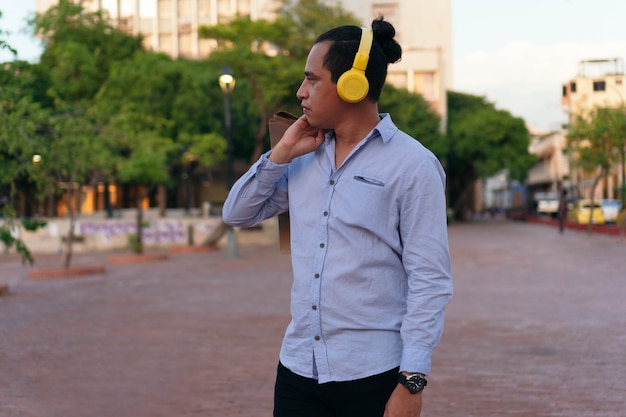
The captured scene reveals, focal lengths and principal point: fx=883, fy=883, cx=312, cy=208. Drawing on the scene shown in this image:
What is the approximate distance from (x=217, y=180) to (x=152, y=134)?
4214cm

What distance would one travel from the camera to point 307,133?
99.3 inches

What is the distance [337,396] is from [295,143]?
711mm

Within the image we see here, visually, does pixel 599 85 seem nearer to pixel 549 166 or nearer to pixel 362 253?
pixel 549 166

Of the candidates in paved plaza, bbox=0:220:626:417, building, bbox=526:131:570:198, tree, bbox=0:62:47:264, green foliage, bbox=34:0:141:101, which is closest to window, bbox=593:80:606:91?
building, bbox=526:131:570:198

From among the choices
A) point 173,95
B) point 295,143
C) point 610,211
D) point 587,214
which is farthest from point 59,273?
point 610,211

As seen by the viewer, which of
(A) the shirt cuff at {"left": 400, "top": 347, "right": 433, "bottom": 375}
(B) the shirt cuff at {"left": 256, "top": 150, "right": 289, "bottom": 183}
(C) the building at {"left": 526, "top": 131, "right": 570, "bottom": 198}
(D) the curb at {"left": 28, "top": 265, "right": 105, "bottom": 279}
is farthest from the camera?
(C) the building at {"left": 526, "top": 131, "right": 570, "bottom": 198}

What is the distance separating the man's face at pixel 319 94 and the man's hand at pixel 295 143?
5 cm

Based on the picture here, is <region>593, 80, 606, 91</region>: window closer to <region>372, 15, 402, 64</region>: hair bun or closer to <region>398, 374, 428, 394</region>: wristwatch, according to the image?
<region>372, 15, 402, 64</region>: hair bun

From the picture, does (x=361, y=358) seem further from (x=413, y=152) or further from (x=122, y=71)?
(x=122, y=71)

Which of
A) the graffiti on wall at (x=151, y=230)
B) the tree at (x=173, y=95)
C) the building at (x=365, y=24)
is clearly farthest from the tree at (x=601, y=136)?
the building at (x=365, y=24)

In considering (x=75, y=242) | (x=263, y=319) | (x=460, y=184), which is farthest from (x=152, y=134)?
(x=460, y=184)

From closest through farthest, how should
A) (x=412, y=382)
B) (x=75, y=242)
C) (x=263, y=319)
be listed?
(x=412, y=382), (x=263, y=319), (x=75, y=242)

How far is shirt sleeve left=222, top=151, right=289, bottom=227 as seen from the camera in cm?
256

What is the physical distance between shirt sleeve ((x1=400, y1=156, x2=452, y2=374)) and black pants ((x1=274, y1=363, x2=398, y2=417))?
0.13 m
